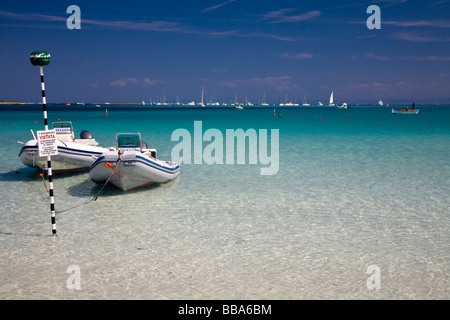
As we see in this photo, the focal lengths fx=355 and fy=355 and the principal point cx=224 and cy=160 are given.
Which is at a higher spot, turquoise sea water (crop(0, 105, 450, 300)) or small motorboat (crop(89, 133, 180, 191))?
small motorboat (crop(89, 133, 180, 191))

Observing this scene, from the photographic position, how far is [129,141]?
14.3 meters

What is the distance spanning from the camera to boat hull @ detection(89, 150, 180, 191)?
12.4m

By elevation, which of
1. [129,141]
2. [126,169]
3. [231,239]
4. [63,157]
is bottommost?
[231,239]

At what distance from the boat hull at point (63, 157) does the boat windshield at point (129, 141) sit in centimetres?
184

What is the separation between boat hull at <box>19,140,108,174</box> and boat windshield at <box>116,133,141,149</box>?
1844mm

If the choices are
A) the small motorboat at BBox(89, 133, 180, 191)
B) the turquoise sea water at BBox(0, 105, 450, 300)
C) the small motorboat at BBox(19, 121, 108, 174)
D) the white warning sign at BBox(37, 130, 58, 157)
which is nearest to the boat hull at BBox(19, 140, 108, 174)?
the small motorboat at BBox(19, 121, 108, 174)

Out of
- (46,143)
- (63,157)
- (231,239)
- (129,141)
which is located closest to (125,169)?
(129,141)

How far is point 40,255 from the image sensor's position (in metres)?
7.34

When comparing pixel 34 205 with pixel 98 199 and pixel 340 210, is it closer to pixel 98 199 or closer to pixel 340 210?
pixel 98 199

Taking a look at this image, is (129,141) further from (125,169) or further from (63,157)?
(63,157)

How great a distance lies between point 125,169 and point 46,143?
15.6 ft

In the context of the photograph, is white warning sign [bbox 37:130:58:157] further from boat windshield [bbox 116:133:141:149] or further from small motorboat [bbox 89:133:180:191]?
boat windshield [bbox 116:133:141:149]
